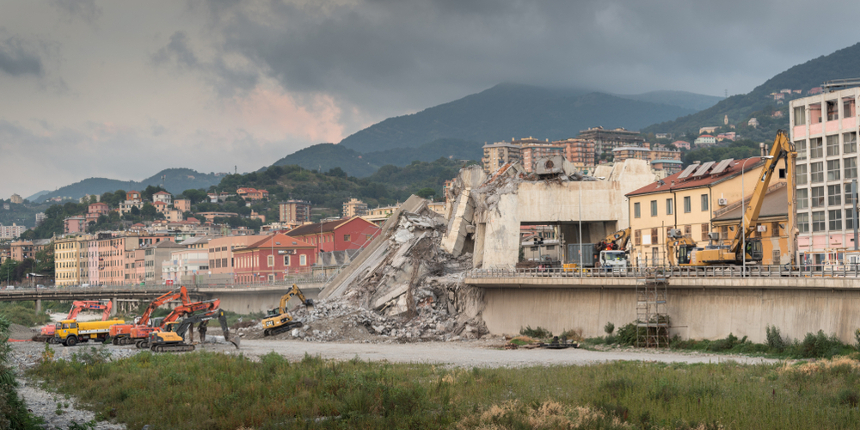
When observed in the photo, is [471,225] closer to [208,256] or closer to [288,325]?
[288,325]

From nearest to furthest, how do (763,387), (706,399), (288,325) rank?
(706,399)
(763,387)
(288,325)

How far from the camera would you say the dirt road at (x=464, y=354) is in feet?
144

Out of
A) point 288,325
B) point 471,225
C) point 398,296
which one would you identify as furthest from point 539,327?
point 471,225

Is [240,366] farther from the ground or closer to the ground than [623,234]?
closer to the ground

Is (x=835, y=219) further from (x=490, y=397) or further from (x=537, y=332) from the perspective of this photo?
(x=490, y=397)

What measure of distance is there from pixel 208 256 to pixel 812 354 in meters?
123

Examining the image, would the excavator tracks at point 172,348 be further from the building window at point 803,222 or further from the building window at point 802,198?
the building window at point 802,198

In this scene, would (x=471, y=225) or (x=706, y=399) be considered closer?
(x=706, y=399)

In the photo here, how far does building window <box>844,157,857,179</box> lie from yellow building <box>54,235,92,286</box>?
579 ft

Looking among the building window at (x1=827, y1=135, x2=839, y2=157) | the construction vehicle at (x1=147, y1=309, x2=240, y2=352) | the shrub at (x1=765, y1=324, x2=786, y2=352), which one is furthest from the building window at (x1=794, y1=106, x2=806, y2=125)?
the construction vehicle at (x1=147, y1=309, x2=240, y2=352)

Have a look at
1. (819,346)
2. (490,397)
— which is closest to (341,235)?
(819,346)

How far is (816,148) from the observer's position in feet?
175

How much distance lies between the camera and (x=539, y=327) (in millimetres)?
59562

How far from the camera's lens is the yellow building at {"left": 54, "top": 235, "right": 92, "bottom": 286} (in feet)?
628
